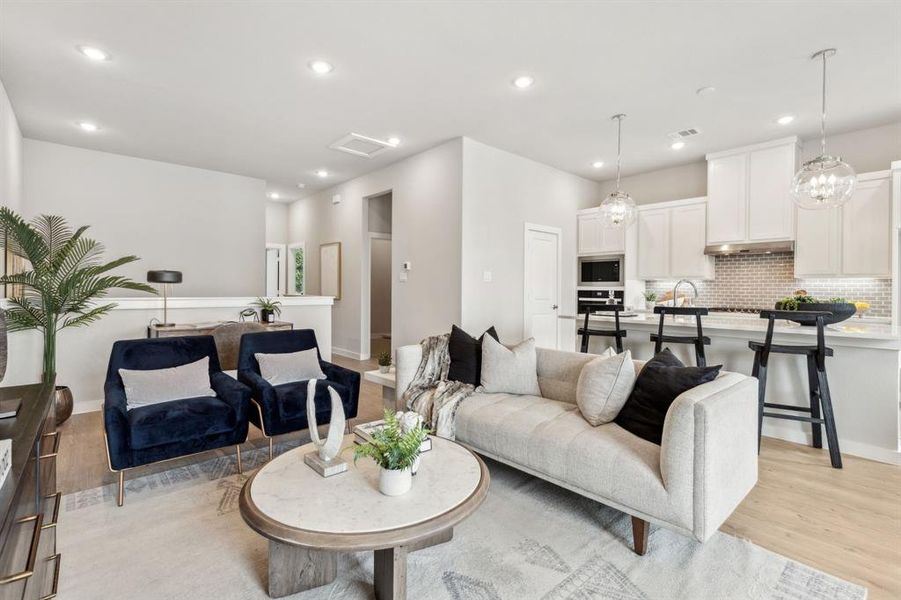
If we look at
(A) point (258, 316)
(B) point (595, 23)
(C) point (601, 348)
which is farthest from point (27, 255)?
(C) point (601, 348)

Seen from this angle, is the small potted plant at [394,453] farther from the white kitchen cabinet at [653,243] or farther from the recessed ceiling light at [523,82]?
the white kitchen cabinet at [653,243]

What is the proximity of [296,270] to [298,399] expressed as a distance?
235 inches

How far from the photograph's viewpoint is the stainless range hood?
16.2 ft

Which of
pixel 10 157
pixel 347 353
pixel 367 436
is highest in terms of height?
pixel 10 157

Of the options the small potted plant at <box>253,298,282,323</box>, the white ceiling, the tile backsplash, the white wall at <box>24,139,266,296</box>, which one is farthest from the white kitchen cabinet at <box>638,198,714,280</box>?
the white wall at <box>24,139,266,296</box>

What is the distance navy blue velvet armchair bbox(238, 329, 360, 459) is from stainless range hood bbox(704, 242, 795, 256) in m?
4.56

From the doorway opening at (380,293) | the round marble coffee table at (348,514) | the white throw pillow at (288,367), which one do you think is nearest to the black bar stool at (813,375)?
the round marble coffee table at (348,514)

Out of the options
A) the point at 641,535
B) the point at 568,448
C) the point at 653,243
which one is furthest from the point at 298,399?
the point at 653,243

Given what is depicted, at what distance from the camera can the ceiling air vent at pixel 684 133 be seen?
187 inches

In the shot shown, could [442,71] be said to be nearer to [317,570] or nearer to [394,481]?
[394,481]

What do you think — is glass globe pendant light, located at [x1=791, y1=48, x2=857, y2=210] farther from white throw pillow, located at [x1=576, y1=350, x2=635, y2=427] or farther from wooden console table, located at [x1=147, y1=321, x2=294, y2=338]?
wooden console table, located at [x1=147, y1=321, x2=294, y2=338]

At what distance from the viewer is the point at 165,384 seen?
9.54 ft

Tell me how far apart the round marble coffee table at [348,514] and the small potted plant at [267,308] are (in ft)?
11.3

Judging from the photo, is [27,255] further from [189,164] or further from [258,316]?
[189,164]
